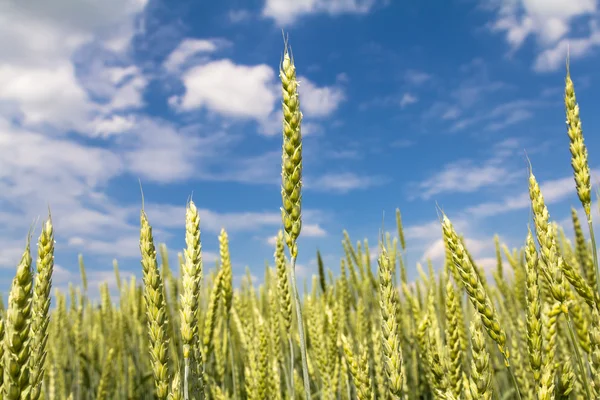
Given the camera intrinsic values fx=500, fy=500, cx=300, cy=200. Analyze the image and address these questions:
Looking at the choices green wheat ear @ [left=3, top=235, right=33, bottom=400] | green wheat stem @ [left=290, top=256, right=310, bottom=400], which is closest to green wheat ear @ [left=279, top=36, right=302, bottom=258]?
green wheat stem @ [left=290, top=256, right=310, bottom=400]

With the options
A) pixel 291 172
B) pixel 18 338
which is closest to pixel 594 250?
pixel 291 172

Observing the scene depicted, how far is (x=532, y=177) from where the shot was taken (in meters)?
1.89

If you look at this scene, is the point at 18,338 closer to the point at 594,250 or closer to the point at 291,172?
the point at 291,172

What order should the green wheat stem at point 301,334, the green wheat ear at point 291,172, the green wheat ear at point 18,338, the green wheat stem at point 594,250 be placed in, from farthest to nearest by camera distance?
the green wheat stem at point 594,250 → the green wheat ear at point 291,172 → the green wheat stem at point 301,334 → the green wheat ear at point 18,338

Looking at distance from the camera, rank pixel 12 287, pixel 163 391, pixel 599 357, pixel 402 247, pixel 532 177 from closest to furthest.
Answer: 1. pixel 12 287
2. pixel 163 391
3. pixel 599 357
4. pixel 532 177
5. pixel 402 247

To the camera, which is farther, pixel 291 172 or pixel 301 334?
pixel 291 172

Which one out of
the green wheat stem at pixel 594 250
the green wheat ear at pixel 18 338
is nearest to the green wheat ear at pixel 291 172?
the green wheat ear at pixel 18 338

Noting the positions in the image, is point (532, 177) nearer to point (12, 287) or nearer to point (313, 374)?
point (12, 287)

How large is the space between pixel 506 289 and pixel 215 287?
3.98m

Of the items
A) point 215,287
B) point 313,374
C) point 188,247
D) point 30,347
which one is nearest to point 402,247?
point 313,374

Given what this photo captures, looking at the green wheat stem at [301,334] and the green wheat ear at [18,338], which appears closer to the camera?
the green wheat ear at [18,338]

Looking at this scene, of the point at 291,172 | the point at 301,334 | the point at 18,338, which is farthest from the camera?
the point at 291,172

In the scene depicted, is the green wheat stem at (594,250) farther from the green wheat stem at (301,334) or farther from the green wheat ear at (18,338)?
the green wheat ear at (18,338)

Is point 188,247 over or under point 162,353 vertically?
over
